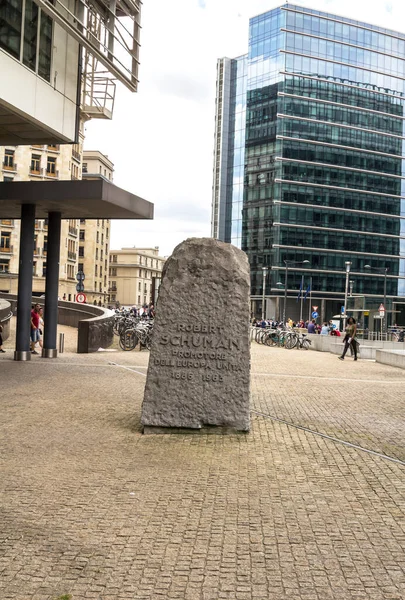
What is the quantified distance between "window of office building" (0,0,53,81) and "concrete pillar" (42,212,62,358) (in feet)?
15.7

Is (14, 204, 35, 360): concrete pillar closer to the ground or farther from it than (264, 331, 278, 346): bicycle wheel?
farther from it

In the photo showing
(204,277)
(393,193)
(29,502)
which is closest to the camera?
(29,502)

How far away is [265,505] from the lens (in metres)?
6.34

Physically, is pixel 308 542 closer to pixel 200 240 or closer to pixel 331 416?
pixel 200 240

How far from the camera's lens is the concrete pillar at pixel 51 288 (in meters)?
21.8

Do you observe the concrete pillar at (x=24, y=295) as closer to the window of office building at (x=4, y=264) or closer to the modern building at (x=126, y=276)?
the window of office building at (x=4, y=264)

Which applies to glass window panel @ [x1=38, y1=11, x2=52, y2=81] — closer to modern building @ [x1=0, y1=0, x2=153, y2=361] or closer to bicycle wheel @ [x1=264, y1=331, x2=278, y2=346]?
modern building @ [x1=0, y1=0, x2=153, y2=361]

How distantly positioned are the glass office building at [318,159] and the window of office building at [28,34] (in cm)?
7462

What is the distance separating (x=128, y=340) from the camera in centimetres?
2708

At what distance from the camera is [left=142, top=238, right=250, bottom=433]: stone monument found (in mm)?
9602

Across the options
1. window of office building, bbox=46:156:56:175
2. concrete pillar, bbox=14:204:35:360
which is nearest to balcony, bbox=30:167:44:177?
window of office building, bbox=46:156:56:175

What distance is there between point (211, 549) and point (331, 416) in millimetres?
6821

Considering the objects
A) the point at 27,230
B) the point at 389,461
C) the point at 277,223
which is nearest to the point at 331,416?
the point at 389,461

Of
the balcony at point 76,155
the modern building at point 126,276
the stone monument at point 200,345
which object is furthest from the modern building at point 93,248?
the stone monument at point 200,345
